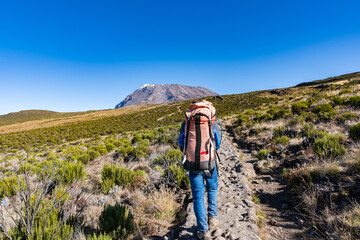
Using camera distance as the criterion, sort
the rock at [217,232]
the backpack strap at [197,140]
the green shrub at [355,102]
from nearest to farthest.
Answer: the backpack strap at [197,140] → the rock at [217,232] → the green shrub at [355,102]

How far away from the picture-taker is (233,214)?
10.4 feet

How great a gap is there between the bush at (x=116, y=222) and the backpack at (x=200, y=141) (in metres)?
1.40

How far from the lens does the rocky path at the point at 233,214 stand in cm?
263

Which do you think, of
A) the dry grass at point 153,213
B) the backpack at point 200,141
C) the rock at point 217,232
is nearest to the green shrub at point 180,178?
the dry grass at point 153,213

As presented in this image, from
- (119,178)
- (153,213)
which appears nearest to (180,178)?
(153,213)

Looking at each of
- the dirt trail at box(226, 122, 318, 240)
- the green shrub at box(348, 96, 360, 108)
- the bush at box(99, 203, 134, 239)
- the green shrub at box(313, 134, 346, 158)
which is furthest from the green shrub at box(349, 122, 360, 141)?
the bush at box(99, 203, 134, 239)

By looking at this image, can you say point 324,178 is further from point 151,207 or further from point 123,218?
point 123,218

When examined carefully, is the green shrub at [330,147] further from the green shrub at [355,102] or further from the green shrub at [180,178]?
the green shrub at [355,102]

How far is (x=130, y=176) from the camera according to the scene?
5.13 meters

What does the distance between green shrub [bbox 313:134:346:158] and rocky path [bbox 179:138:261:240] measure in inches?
75.5

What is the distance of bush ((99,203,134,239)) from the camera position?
2.73 meters

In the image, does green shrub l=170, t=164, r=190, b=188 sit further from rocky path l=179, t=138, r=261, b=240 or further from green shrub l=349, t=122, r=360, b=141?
green shrub l=349, t=122, r=360, b=141

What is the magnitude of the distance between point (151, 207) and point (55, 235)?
69.7 inches

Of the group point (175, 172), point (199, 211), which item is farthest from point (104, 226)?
point (175, 172)
